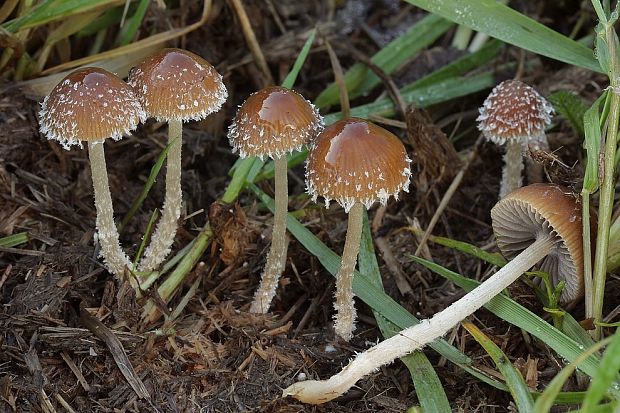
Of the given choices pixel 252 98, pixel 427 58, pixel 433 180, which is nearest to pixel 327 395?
pixel 252 98

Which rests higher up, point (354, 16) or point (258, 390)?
point (354, 16)

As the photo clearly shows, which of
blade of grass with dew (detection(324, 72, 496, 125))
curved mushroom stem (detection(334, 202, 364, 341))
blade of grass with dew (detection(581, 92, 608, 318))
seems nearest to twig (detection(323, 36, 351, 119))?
blade of grass with dew (detection(324, 72, 496, 125))

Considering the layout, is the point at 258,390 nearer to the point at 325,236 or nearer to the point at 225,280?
the point at 225,280

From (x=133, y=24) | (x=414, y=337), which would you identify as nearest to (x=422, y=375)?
(x=414, y=337)

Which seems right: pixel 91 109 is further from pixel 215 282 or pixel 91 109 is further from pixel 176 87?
pixel 215 282

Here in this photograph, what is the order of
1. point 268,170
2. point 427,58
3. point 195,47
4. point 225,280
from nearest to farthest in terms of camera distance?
1. point 225,280
2. point 268,170
3. point 195,47
4. point 427,58

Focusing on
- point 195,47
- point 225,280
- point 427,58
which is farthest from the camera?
point 427,58

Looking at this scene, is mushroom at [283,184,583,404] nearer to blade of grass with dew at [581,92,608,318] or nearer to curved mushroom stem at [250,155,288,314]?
blade of grass with dew at [581,92,608,318]
